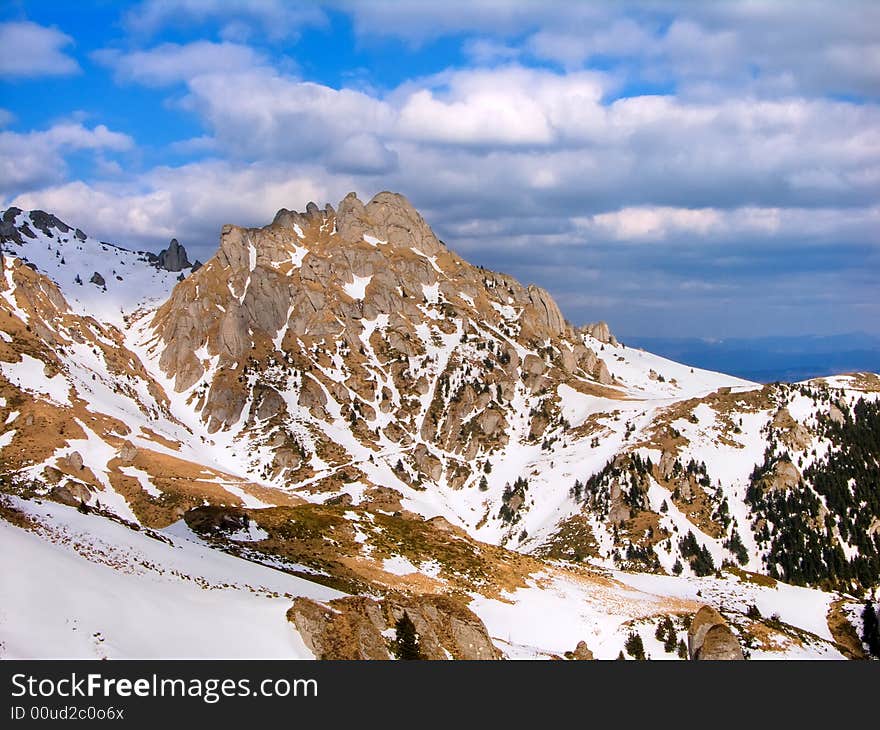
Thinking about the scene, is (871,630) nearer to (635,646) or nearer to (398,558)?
(635,646)

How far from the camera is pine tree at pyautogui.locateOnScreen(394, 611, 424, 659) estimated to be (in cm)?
3401

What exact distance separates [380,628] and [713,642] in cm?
2578

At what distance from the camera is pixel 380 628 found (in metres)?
35.1

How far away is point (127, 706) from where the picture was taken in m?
21.6

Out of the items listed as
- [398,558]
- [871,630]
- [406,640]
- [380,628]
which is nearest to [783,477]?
[871,630]

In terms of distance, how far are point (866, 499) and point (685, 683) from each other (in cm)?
18506

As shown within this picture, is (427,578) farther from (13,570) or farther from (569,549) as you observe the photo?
(569,549)

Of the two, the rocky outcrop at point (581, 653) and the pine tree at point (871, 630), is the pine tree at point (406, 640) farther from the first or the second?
the pine tree at point (871, 630)

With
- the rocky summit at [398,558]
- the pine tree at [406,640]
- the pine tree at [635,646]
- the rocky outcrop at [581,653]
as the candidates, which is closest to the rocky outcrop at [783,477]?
the rocky summit at [398,558]

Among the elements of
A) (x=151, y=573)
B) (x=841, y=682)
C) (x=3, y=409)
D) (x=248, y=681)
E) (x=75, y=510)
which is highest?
(x=3, y=409)

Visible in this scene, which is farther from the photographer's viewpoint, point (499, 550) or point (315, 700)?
point (499, 550)

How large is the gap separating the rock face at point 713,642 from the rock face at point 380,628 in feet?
54.5

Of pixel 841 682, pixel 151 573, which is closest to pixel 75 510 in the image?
pixel 151 573

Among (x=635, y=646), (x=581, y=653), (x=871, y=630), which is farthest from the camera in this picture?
(x=871, y=630)
